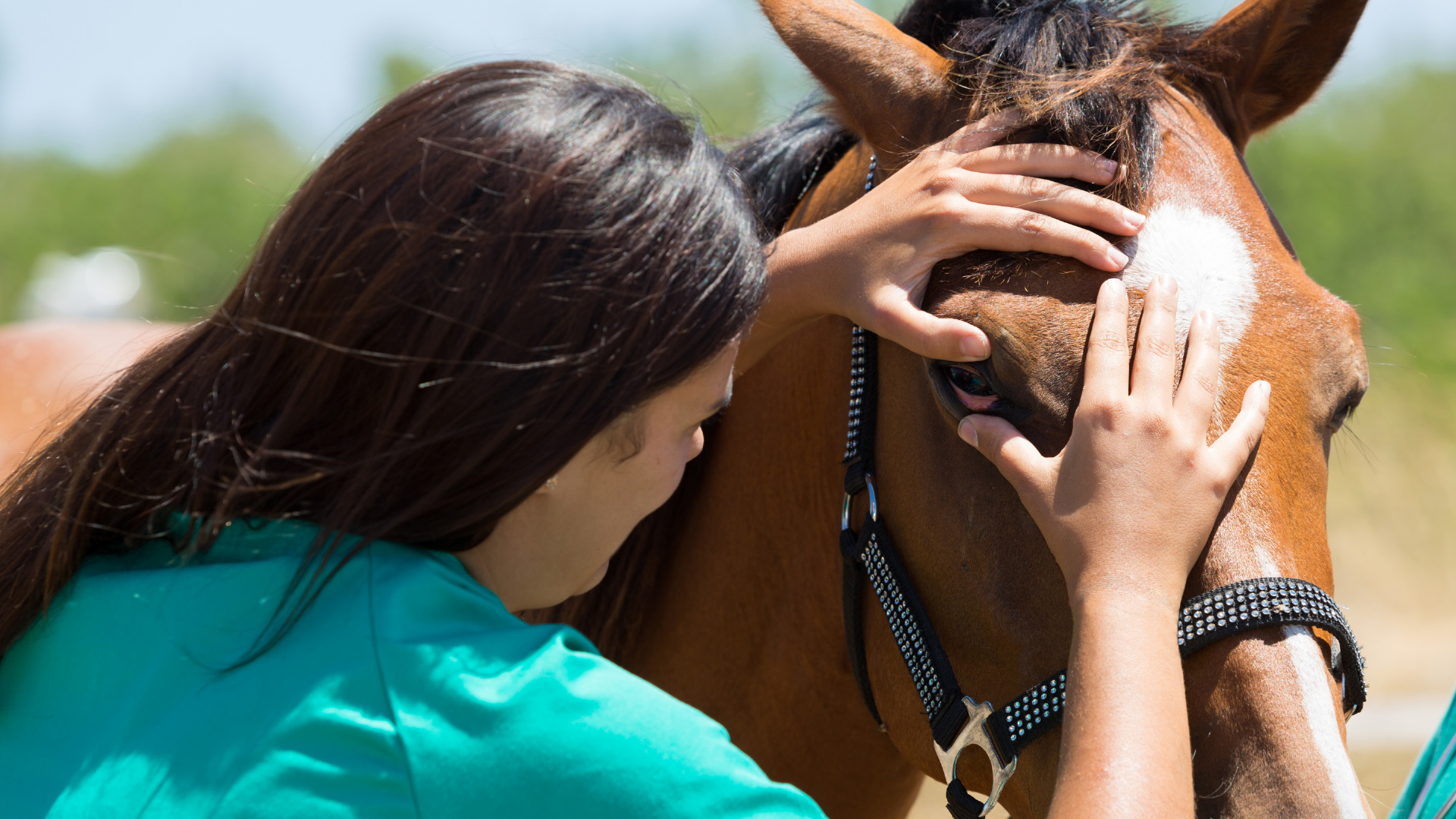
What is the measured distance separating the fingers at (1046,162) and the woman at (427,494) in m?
0.39

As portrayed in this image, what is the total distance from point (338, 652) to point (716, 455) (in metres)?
1.30

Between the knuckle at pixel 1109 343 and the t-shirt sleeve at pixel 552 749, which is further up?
the knuckle at pixel 1109 343

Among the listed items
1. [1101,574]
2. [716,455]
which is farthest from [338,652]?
[716,455]

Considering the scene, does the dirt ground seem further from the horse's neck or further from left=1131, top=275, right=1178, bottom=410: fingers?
left=1131, top=275, right=1178, bottom=410: fingers

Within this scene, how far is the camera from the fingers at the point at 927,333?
5.22 feet

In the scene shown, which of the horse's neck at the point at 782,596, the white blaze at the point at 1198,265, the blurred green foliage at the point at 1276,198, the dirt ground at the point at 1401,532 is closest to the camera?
the white blaze at the point at 1198,265

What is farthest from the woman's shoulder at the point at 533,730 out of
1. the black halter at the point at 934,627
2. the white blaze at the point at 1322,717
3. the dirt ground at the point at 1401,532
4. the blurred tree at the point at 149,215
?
the blurred tree at the point at 149,215

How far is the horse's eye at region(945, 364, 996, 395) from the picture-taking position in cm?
163

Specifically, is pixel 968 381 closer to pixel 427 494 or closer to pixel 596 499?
pixel 596 499

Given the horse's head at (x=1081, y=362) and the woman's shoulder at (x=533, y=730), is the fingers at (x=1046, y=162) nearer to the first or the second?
the horse's head at (x=1081, y=362)

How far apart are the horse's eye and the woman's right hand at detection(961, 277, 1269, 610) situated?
0.13m

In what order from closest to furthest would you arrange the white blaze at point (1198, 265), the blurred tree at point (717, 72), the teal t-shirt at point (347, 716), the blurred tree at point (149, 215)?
the teal t-shirt at point (347, 716)
the white blaze at point (1198, 265)
the blurred tree at point (149, 215)
the blurred tree at point (717, 72)

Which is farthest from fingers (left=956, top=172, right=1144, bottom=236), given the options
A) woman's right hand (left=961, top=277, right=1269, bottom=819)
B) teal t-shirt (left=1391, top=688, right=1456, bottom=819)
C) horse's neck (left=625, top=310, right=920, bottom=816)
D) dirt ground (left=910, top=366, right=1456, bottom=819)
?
dirt ground (left=910, top=366, right=1456, bottom=819)

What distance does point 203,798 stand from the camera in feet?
3.50
